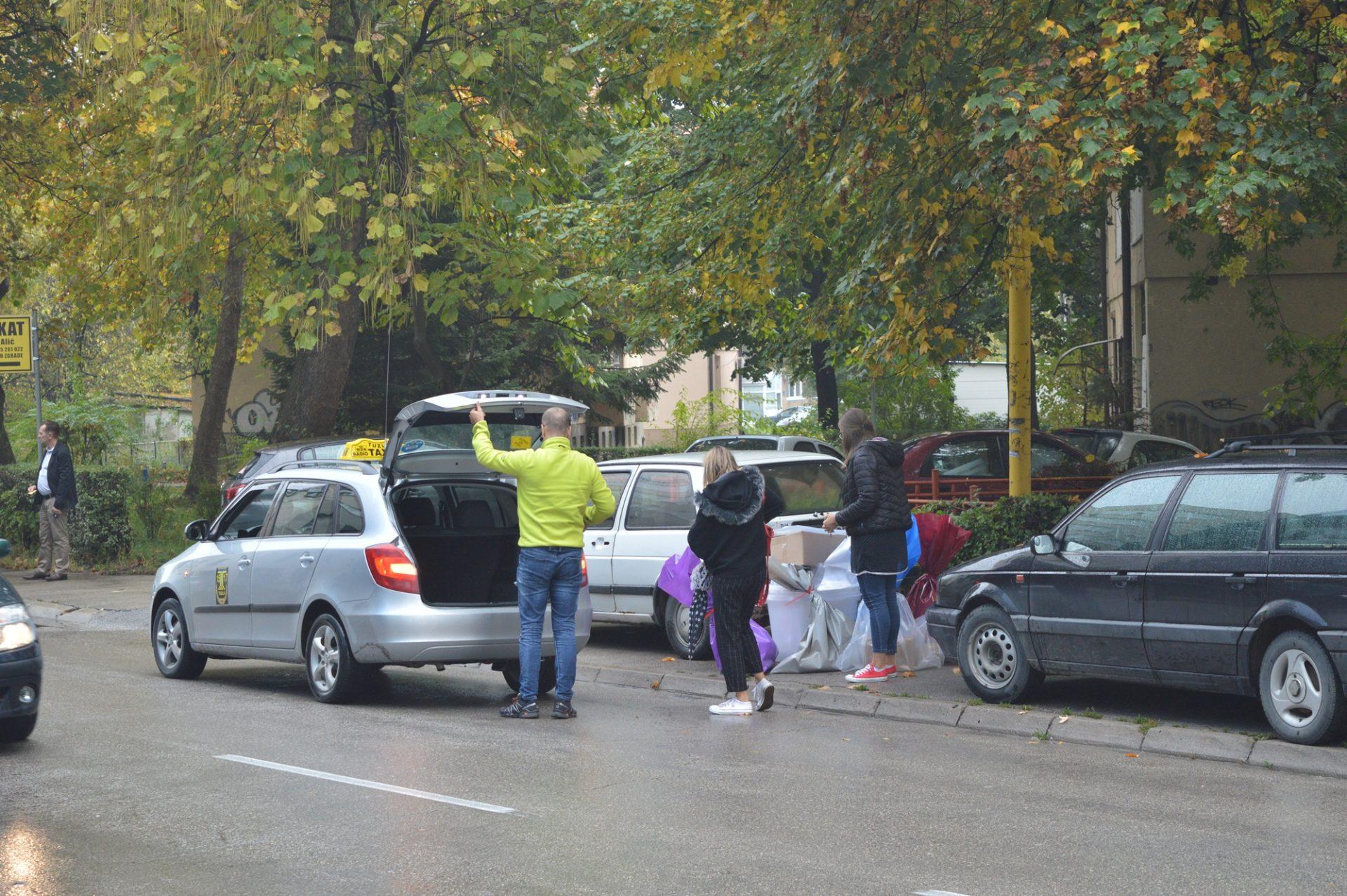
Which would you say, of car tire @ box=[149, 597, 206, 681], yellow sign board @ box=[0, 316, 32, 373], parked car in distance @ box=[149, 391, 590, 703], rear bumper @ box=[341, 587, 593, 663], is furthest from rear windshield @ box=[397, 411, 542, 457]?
yellow sign board @ box=[0, 316, 32, 373]

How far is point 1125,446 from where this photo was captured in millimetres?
19969

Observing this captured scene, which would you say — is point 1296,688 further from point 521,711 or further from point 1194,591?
point 521,711

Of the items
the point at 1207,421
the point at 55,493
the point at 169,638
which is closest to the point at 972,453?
the point at 1207,421

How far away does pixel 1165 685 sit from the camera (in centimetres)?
868

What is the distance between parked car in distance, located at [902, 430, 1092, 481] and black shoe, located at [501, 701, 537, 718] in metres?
9.39

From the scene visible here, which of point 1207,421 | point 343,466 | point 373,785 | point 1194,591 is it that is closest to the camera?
point 373,785

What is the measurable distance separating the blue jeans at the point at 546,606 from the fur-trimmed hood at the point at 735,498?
3.15ft

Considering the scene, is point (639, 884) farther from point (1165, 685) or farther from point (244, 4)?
point (244, 4)

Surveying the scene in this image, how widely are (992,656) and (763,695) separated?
1562 millimetres

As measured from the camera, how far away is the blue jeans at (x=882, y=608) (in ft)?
34.2

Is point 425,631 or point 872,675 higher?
point 425,631

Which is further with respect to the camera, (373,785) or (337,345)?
(337,345)

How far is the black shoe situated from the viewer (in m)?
9.51

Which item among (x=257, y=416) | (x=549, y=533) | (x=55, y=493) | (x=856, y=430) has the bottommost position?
(x=549, y=533)
